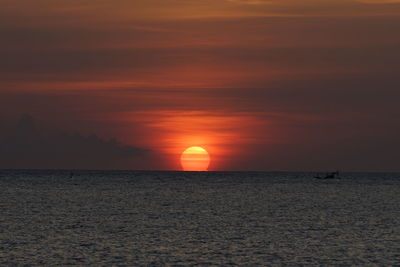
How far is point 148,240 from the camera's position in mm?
72312

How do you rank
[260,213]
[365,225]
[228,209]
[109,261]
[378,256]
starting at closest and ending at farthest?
1. [109,261]
2. [378,256]
3. [365,225]
4. [260,213]
5. [228,209]

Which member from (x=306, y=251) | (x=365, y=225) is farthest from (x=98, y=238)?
(x=365, y=225)

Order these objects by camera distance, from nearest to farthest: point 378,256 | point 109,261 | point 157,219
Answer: point 109,261
point 378,256
point 157,219

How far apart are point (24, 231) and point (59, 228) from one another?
516cm

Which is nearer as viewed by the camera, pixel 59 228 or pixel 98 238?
pixel 98 238

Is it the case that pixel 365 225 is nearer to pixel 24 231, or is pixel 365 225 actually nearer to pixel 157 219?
pixel 157 219

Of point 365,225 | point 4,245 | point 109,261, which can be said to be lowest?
point 109,261

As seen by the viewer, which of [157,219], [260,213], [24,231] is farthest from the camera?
[260,213]

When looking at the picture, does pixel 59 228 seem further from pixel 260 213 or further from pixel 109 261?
pixel 260 213

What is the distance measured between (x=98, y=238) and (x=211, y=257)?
16918 mm

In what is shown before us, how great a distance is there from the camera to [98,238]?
240 feet

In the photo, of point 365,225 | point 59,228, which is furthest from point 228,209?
point 59,228

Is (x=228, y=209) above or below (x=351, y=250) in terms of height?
above

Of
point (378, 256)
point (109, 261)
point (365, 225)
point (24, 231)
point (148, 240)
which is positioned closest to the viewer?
point (109, 261)
